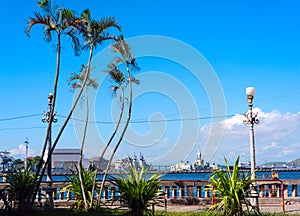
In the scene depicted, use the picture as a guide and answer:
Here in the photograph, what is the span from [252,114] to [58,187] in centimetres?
846

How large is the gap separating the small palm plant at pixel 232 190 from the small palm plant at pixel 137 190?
1586 millimetres

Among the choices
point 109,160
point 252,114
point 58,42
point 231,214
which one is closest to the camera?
point 231,214

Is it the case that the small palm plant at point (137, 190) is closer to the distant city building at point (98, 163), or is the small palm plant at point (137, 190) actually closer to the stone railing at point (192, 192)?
the distant city building at point (98, 163)

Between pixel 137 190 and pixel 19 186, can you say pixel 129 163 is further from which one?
pixel 19 186

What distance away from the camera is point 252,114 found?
13.6 metres

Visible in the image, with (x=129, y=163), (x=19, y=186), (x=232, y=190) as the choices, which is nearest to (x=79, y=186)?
(x=19, y=186)

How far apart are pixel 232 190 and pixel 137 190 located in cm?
234

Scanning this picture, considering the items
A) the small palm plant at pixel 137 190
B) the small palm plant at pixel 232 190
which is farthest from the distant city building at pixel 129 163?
the small palm plant at pixel 232 190

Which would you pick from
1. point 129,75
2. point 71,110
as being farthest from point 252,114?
point 71,110

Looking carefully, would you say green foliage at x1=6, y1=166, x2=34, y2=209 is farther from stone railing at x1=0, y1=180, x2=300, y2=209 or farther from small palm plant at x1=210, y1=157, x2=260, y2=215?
small palm plant at x1=210, y1=157, x2=260, y2=215

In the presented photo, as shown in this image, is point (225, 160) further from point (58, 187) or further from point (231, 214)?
point (58, 187)

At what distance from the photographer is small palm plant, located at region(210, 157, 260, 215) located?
10078 millimetres

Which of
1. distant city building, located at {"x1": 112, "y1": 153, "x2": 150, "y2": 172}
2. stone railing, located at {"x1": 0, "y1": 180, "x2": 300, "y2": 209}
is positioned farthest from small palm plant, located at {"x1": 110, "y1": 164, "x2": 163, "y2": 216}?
stone railing, located at {"x1": 0, "y1": 180, "x2": 300, "y2": 209}

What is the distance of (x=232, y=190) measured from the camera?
33.1 feet
